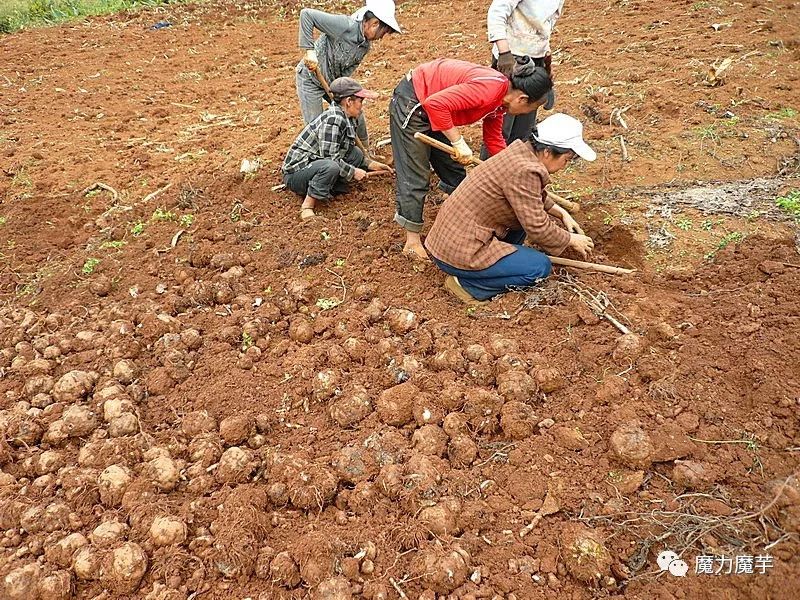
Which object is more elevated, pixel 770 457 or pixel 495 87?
pixel 495 87

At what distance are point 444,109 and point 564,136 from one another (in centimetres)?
70

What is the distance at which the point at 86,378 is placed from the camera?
2773 millimetres

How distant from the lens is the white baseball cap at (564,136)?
2691mm

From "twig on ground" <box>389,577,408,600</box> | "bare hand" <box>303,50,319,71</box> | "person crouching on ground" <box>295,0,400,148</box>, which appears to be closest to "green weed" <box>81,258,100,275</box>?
"person crouching on ground" <box>295,0,400,148</box>

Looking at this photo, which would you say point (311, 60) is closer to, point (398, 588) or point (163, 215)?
Answer: point (163, 215)

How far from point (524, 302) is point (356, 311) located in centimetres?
95

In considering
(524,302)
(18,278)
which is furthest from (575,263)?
(18,278)

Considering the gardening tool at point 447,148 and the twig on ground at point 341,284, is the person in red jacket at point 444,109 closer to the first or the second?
the gardening tool at point 447,148

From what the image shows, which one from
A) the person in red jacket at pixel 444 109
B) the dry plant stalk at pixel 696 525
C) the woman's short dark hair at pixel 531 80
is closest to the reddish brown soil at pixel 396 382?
the dry plant stalk at pixel 696 525

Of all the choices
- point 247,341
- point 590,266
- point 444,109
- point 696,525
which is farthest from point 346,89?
point 696,525

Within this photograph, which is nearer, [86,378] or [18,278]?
[86,378]

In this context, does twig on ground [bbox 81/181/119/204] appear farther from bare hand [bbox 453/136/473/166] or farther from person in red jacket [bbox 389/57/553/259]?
bare hand [bbox 453/136/473/166]

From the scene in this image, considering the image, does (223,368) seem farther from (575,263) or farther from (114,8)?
(114,8)

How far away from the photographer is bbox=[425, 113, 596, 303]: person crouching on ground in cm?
276
